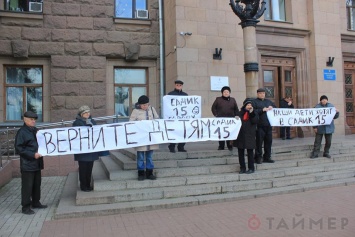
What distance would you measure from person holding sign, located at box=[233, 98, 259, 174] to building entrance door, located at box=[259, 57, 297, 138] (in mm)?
6129

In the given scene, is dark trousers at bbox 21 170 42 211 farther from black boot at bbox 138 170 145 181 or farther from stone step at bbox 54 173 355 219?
black boot at bbox 138 170 145 181

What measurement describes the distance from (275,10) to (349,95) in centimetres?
546

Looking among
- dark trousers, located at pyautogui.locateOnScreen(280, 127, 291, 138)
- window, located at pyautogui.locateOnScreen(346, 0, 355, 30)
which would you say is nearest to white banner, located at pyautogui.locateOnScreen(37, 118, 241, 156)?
dark trousers, located at pyautogui.locateOnScreen(280, 127, 291, 138)

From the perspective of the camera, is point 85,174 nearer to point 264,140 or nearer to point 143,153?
point 143,153

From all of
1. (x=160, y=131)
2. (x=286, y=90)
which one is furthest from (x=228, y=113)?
(x=286, y=90)

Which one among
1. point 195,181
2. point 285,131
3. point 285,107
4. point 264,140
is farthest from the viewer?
point 285,131

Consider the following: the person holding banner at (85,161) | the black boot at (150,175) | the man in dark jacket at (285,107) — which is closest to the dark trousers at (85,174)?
the person holding banner at (85,161)

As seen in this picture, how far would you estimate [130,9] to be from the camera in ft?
41.4

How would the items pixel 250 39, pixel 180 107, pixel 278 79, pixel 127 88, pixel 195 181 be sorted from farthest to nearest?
pixel 278 79
pixel 127 88
pixel 250 39
pixel 180 107
pixel 195 181

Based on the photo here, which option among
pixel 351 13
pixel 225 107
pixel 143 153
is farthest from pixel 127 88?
pixel 351 13

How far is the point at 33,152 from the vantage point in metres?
6.33

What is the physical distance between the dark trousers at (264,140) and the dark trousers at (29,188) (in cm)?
501

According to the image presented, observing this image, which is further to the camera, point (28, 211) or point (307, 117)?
point (307, 117)

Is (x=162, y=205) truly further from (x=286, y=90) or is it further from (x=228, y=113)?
(x=286, y=90)
